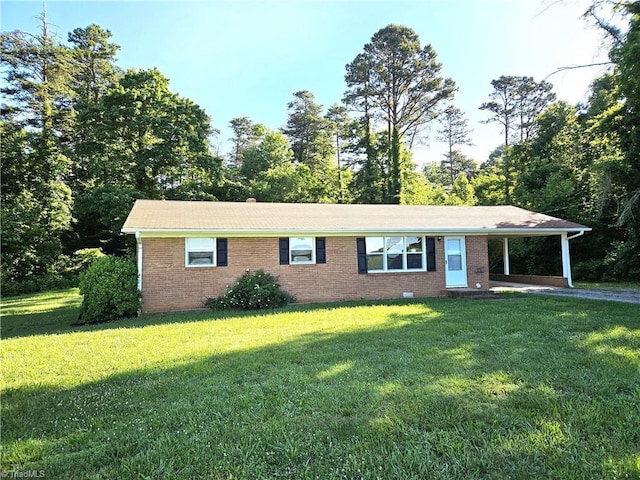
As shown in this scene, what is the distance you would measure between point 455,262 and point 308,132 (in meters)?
24.7

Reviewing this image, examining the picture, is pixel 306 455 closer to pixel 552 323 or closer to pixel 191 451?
pixel 191 451

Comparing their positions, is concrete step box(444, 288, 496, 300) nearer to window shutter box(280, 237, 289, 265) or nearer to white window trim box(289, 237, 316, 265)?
white window trim box(289, 237, 316, 265)

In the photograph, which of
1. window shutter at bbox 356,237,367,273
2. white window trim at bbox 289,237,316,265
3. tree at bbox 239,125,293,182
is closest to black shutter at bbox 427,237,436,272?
window shutter at bbox 356,237,367,273

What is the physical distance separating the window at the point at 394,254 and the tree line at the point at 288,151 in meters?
6.93

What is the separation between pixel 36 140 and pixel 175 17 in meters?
18.1

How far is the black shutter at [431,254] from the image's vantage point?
13258mm

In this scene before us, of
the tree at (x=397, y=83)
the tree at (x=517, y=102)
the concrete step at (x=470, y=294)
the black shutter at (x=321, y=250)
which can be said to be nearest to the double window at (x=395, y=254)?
the concrete step at (x=470, y=294)

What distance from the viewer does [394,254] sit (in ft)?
42.9

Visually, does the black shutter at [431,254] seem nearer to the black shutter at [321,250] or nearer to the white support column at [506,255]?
the black shutter at [321,250]

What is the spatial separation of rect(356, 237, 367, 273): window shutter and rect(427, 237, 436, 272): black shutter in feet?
7.62

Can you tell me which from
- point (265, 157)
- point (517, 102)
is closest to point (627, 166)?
point (517, 102)

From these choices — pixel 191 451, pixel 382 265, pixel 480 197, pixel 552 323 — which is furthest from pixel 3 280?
pixel 480 197

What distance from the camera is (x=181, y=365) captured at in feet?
17.2

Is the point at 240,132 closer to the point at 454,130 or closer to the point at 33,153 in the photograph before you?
the point at 33,153
